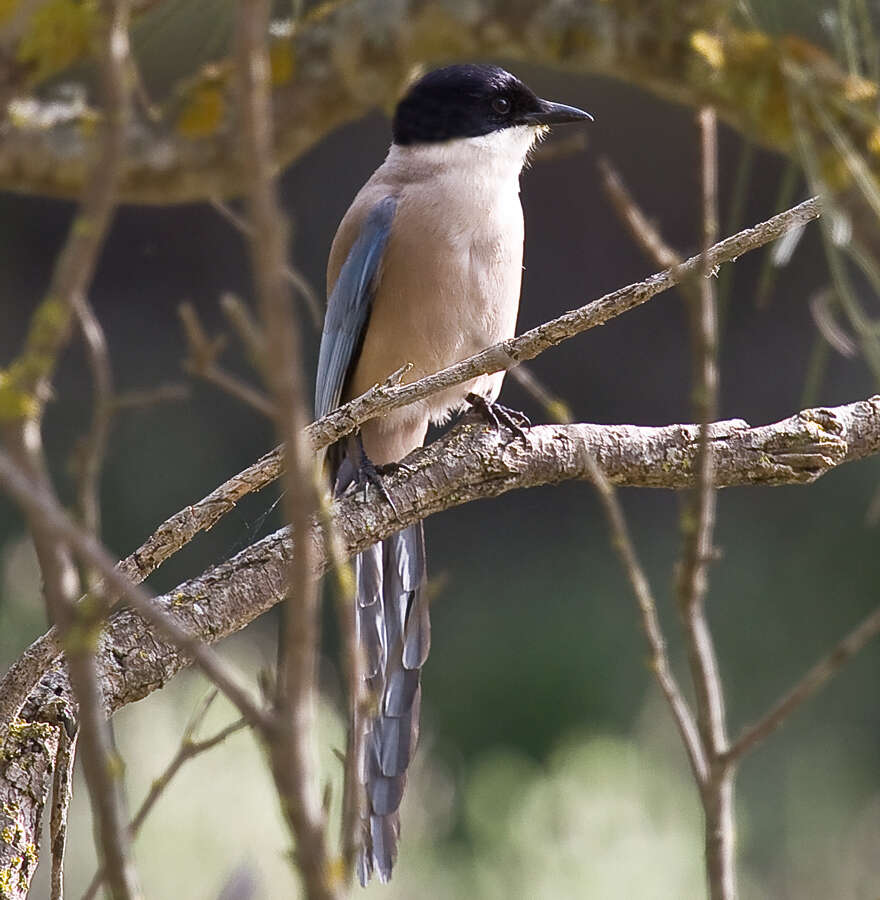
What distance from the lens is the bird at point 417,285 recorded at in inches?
81.6

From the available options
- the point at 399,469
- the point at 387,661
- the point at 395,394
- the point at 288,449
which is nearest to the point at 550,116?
the point at 387,661

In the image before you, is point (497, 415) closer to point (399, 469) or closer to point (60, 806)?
point (399, 469)

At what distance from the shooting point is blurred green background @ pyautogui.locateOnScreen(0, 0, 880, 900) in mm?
2756

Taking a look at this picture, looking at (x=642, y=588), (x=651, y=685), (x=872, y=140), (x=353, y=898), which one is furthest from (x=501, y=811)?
(x=642, y=588)

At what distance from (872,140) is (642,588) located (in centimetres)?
91

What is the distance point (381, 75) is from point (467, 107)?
0.56 metres

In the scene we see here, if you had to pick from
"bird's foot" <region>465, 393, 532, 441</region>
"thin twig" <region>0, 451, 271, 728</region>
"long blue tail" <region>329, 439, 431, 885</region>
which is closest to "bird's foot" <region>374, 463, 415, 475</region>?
"bird's foot" <region>465, 393, 532, 441</region>

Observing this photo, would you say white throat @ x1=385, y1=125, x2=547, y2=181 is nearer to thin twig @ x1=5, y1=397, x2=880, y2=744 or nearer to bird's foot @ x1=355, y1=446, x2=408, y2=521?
bird's foot @ x1=355, y1=446, x2=408, y2=521

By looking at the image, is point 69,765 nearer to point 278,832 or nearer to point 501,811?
point 278,832

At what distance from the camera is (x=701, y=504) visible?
30.0 inches

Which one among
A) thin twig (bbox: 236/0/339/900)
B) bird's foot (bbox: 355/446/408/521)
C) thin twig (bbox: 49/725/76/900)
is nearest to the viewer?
thin twig (bbox: 236/0/339/900)

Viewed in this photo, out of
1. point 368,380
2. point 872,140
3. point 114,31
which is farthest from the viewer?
point 368,380

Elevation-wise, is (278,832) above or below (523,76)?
below

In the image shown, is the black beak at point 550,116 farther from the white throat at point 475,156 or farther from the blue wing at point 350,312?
the blue wing at point 350,312
